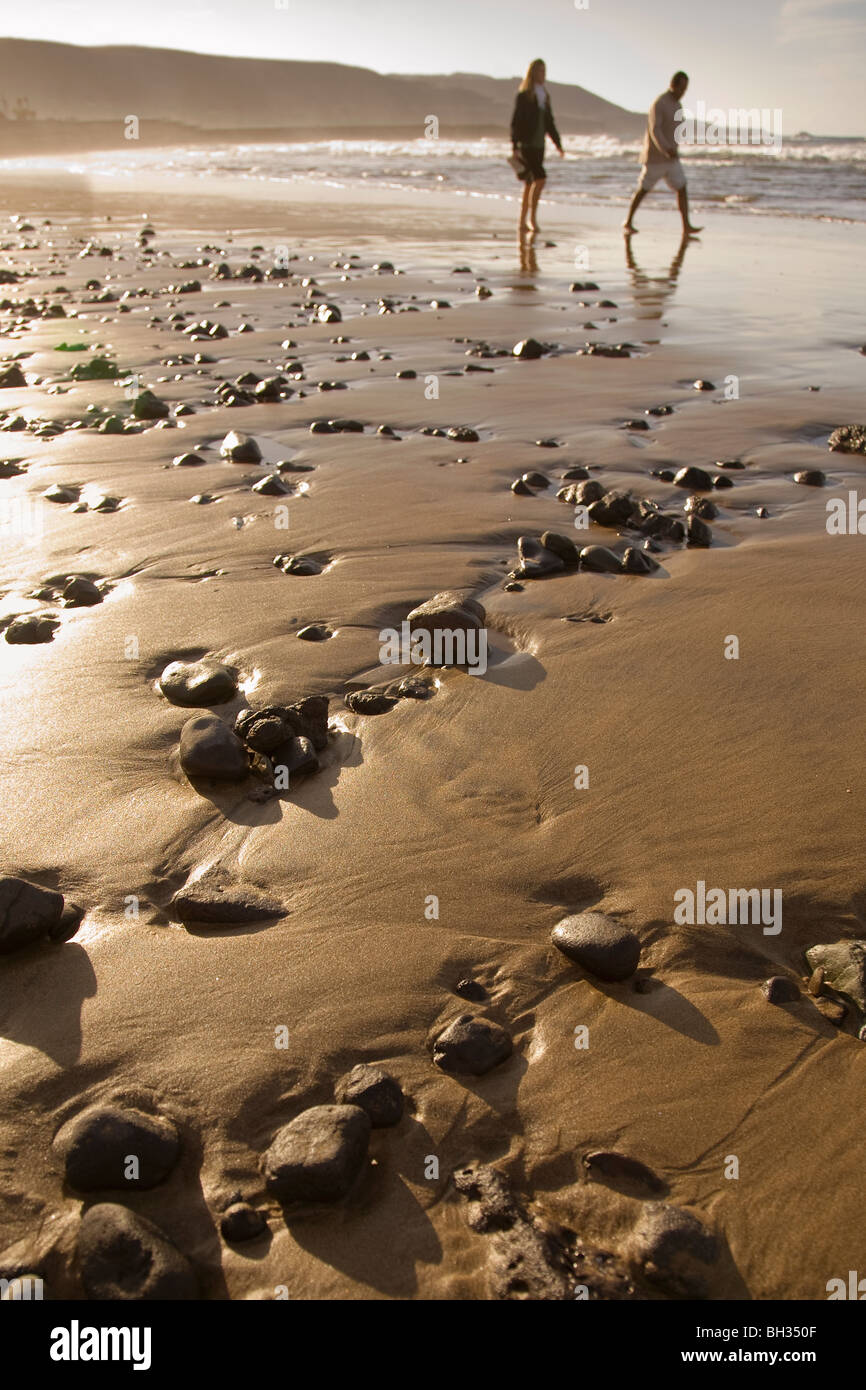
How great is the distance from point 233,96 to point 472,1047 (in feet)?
350

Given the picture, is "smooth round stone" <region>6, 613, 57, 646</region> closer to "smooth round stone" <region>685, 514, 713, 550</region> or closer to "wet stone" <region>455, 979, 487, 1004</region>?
"wet stone" <region>455, 979, 487, 1004</region>

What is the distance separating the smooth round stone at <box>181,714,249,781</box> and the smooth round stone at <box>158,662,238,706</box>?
299 millimetres

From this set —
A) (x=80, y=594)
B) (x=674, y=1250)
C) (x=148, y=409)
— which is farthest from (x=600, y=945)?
(x=148, y=409)

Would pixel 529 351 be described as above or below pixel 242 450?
above

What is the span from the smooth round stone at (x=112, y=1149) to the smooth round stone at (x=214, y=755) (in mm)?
988

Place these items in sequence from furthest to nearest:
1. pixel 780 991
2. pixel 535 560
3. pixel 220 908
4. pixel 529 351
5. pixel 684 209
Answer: pixel 684 209, pixel 529 351, pixel 535 560, pixel 220 908, pixel 780 991

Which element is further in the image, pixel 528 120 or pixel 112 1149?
pixel 528 120

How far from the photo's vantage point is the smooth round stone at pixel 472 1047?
1.67 metres

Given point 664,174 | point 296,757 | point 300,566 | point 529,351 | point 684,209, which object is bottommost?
point 296,757

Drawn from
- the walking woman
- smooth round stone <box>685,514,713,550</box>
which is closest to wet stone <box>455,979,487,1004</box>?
smooth round stone <box>685,514,713,550</box>

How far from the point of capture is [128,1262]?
4.42 ft

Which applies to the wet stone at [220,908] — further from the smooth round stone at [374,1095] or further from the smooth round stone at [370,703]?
the smooth round stone at [370,703]

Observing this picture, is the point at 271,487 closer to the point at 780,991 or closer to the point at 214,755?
the point at 214,755
